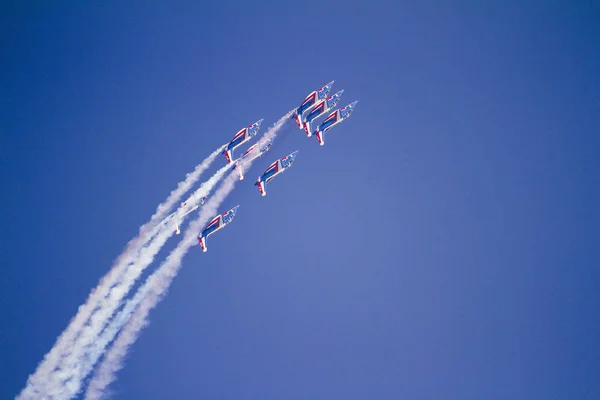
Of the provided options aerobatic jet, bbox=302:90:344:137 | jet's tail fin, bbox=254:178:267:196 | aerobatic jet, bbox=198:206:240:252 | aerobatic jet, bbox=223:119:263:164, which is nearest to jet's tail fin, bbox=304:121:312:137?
aerobatic jet, bbox=302:90:344:137

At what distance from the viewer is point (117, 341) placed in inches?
2314

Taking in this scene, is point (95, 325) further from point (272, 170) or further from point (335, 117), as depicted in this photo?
point (335, 117)

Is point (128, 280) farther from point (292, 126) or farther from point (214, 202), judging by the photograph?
point (292, 126)

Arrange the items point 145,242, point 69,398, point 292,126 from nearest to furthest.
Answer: point 69,398, point 145,242, point 292,126

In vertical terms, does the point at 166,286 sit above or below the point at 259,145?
below

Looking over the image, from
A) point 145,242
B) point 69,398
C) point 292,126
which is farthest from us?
point 292,126

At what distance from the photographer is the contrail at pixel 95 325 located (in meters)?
56.0

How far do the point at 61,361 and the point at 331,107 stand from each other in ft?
118

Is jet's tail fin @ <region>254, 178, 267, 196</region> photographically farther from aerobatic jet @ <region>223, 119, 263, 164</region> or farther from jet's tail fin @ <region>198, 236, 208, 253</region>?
jet's tail fin @ <region>198, 236, 208, 253</region>

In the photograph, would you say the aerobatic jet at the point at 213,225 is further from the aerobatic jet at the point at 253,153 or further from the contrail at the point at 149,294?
the aerobatic jet at the point at 253,153

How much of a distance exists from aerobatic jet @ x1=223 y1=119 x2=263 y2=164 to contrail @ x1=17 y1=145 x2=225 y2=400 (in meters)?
3.76

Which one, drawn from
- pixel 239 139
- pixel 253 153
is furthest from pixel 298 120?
pixel 239 139

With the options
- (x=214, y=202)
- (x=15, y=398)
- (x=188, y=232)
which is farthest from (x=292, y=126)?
(x=15, y=398)

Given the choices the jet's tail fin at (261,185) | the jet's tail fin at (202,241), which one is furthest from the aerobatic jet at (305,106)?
the jet's tail fin at (202,241)
